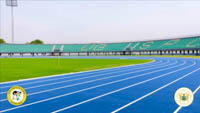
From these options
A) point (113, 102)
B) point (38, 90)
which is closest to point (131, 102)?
point (113, 102)

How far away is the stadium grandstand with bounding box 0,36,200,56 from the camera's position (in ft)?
159

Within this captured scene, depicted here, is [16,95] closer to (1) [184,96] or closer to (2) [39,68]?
(1) [184,96]

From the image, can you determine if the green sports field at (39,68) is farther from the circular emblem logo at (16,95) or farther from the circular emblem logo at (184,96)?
the circular emblem logo at (184,96)

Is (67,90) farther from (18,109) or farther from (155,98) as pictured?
(155,98)

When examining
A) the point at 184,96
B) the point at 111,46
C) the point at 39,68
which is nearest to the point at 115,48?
the point at 111,46

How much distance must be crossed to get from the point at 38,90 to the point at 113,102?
3.69m

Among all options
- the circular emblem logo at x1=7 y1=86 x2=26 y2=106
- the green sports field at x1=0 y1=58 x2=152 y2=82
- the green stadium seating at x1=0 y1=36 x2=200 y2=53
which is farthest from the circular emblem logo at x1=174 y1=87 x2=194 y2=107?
the green stadium seating at x1=0 y1=36 x2=200 y2=53

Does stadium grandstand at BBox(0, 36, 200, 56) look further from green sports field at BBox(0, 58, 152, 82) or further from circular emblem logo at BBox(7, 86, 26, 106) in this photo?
circular emblem logo at BBox(7, 86, 26, 106)

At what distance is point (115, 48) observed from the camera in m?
65.9

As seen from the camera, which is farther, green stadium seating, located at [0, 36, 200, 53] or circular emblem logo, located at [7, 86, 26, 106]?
green stadium seating, located at [0, 36, 200, 53]

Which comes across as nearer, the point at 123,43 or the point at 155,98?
the point at 155,98

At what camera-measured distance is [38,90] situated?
6.91 meters

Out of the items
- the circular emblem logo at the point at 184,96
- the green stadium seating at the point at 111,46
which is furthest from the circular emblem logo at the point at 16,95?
the green stadium seating at the point at 111,46

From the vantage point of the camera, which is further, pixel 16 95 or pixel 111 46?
pixel 111 46
